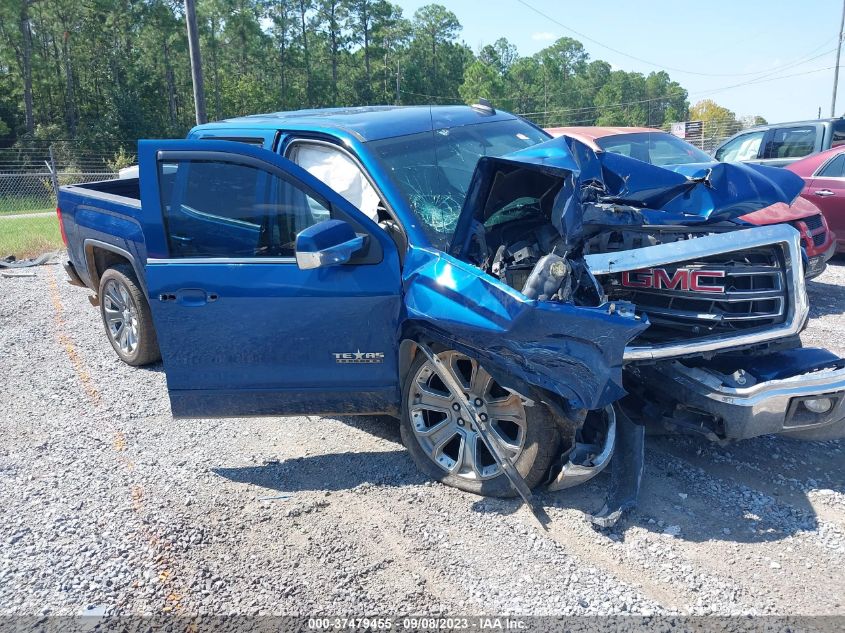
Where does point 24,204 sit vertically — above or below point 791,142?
below

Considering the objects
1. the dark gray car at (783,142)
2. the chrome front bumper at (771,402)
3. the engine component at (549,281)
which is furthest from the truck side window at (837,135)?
the engine component at (549,281)

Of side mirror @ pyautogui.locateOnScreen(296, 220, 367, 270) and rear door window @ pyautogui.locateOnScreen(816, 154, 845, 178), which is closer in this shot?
side mirror @ pyautogui.locateOnScreen(296, 220, 367, 270)

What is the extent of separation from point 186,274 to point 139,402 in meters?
1.95

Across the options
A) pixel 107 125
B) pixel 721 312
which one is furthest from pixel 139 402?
pixel 107 125

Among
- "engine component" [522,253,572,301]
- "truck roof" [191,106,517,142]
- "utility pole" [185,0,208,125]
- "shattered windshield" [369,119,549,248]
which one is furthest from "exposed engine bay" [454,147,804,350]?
"utility pole" [185,0,208,125]

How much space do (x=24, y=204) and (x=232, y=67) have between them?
39876 millimetres

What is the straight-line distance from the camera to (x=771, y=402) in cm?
320

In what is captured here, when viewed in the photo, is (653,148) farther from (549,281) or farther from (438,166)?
(549,281)

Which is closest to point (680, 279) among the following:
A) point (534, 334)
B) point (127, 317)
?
point (534, 334)

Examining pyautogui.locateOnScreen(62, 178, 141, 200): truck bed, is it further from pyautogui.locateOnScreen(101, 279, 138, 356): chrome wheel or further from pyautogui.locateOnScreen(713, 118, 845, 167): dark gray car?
pyautogui.locateOnScreen(713, 118, 845, 167): dark gray car

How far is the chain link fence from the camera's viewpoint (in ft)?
44.7

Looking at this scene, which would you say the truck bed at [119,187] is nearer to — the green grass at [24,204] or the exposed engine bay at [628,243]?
the exposed engine bay at [628,243]

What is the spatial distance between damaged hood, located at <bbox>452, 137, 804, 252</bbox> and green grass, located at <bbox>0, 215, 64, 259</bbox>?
11.6 metres

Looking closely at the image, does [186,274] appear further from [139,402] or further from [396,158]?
[139,402]
